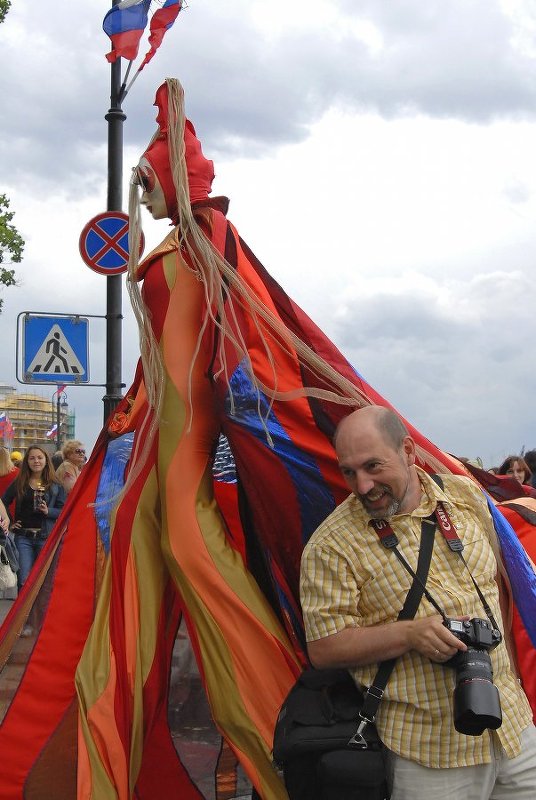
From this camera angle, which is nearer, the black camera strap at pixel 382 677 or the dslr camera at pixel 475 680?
the dslr camera at pixel 475 680

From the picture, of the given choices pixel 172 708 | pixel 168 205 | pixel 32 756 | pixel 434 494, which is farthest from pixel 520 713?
pixel 168 205

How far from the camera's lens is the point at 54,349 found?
9.38m

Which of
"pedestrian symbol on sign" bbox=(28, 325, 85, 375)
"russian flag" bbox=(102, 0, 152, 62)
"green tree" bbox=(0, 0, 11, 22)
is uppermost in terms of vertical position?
"green tree" bbox=(0, 0, 11, 22)

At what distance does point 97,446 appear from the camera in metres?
4.18

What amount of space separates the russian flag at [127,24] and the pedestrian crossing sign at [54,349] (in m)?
2.72

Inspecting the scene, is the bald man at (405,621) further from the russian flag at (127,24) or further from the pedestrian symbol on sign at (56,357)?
the pedestrian symbol on sign at (56,357)

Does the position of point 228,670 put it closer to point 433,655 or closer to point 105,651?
point 105,651

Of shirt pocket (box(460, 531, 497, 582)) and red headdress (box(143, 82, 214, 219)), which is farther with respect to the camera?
Result: red headdress (box(143, 82, 214, 219))

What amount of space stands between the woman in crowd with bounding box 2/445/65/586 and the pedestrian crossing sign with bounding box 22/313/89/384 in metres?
0.73

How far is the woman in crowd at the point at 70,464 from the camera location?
28.8 feet

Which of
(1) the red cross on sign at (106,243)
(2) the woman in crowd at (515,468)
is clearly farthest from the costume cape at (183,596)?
(1) the red cross on sign at (106,243)

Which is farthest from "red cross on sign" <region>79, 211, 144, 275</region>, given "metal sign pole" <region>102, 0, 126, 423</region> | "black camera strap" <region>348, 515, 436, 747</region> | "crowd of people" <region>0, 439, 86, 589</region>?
"black camera strap" <region>348, 515, 436, 747</region>

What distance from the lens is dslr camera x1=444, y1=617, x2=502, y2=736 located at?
225cm

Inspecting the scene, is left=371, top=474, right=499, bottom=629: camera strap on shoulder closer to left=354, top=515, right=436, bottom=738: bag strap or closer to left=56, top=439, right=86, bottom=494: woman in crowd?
left=354, top=515, right=436, bottom=738: bag strap
